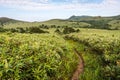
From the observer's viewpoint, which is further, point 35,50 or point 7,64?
point 35,50

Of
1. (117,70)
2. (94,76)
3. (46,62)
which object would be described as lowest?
(94,76)

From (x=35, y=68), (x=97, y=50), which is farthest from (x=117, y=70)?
(x=97, y=50)

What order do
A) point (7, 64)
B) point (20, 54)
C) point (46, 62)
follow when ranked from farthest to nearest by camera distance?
1. point (46, 62)
2. point (20, 54)
3. point (7, 64)

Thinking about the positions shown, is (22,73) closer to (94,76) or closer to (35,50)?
(35,50)

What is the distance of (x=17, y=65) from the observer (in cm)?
1013

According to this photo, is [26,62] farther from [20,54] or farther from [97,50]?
[97,50]

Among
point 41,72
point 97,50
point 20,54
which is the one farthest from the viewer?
point 97,50

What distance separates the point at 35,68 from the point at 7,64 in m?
2.04

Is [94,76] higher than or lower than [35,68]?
lower

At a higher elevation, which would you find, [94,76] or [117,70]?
[117,70]

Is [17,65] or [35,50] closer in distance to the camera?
[17,65]

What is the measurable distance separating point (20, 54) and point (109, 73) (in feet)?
22.6

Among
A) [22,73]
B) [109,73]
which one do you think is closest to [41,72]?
[22,73]

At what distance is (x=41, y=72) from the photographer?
11.3 metres
